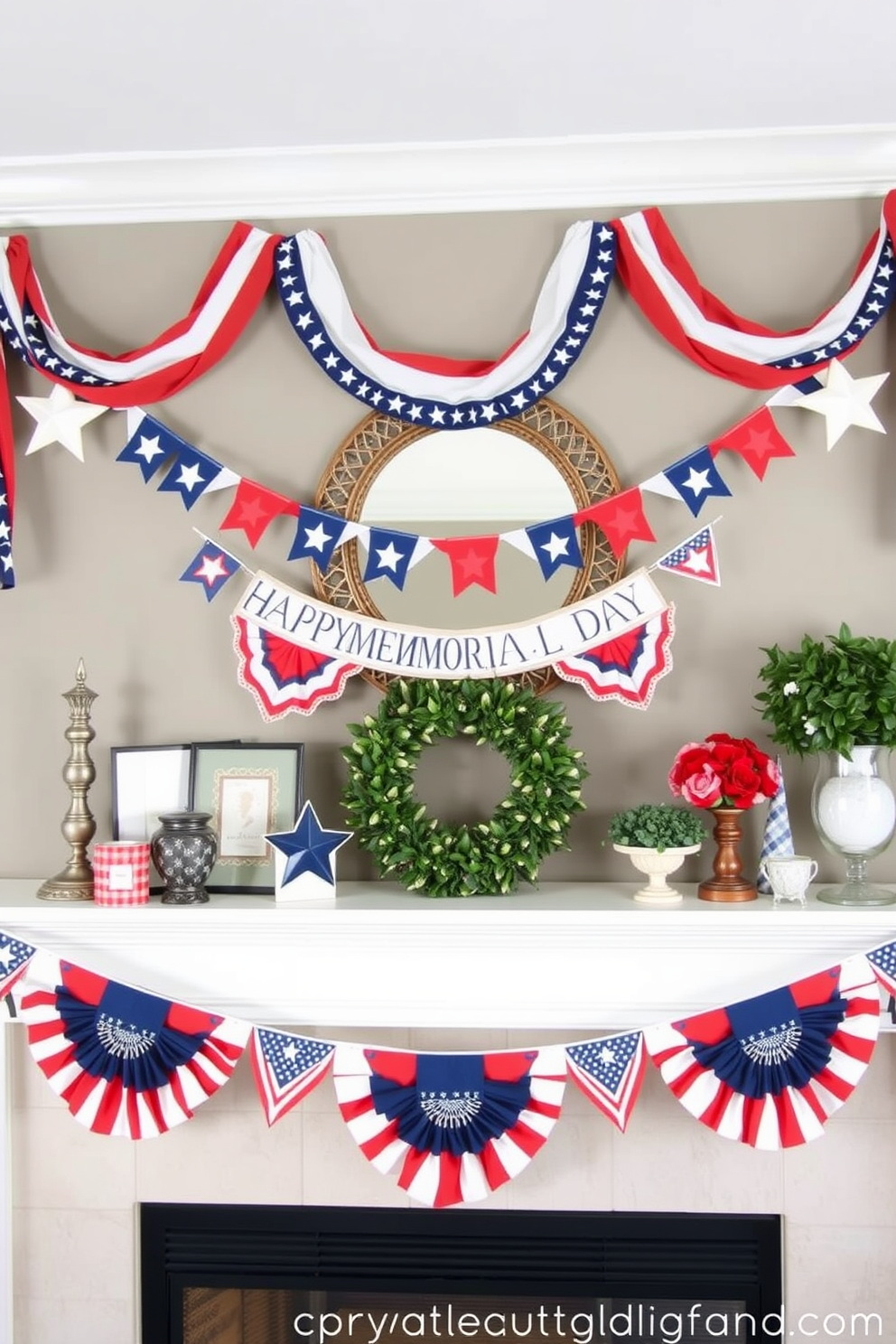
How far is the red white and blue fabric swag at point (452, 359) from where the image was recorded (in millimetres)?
2172

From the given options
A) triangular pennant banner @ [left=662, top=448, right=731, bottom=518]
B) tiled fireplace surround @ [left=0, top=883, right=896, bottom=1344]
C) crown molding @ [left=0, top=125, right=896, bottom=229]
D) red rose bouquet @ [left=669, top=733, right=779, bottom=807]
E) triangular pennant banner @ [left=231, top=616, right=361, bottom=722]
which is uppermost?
crown molding @ [left=0, top=125, right=896, bottom=229]

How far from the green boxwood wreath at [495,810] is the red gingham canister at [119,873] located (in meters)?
0.38

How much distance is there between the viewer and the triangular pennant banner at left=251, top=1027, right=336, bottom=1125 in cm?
199

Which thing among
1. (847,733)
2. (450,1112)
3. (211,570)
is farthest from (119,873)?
(847,733)

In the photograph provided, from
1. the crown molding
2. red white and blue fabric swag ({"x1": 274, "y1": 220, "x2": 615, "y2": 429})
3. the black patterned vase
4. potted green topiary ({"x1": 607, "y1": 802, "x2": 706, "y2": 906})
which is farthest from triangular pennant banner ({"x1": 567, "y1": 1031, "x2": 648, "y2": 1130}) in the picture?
the crown molding

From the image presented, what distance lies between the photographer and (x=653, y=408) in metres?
2.24

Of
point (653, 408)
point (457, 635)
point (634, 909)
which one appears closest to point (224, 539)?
point (457, 635)

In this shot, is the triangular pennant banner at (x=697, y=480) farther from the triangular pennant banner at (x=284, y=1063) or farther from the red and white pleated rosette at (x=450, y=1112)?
the triangular pennant banner at (x=284, y=1063)

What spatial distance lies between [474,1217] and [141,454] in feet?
5.17

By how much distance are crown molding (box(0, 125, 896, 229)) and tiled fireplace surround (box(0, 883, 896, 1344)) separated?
1.31 m

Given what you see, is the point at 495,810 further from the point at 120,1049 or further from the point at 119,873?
the point at 120,1049

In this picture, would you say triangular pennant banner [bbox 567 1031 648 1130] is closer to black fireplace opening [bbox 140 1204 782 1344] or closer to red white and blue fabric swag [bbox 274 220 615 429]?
black fireplace opening [bbox 140 1204 782 1344]

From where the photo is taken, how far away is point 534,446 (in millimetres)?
2227

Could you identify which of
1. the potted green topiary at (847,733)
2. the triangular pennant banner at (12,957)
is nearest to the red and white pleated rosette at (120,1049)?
the triangular pennant banner at (12,957)
